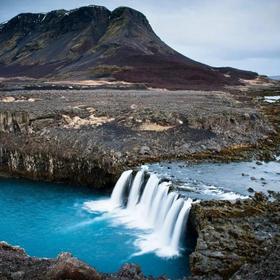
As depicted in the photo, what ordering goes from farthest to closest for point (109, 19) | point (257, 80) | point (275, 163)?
1. point (109, 19)
2. point (257, 80)
3. point (275, 163)

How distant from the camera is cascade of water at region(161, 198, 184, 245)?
21.0 meters

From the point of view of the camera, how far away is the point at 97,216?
25.5m

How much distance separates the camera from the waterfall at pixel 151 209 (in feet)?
67.6

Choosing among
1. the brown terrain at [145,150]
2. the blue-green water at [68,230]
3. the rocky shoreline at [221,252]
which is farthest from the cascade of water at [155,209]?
the brown terrain at [145,150]

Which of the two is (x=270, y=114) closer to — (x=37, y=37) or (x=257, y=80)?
(x=257, y=80)

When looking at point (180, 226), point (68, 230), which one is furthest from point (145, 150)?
point (180, 226)

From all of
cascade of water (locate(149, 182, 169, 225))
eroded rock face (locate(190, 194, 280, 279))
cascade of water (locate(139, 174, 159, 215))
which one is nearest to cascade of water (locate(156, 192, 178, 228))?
cascade of water (locate(149, 182, 169, 225))

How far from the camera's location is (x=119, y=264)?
19.6m

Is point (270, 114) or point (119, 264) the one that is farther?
point (270, 114)

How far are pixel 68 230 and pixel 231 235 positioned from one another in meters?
10.2

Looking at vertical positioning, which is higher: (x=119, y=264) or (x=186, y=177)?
(x=186, y=177)

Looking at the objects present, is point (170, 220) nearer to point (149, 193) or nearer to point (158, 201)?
point (158, 201)

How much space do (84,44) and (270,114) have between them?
99.7m

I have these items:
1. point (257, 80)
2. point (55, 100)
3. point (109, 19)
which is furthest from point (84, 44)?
point (55, 100)
